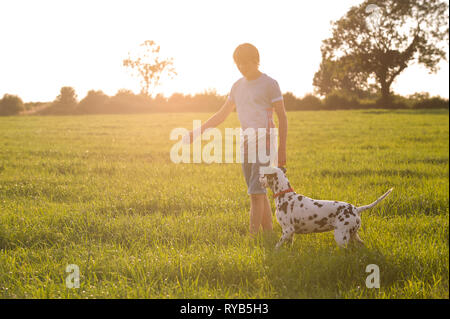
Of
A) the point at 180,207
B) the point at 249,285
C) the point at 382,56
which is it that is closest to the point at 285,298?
the point at 249,285

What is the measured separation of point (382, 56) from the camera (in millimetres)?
44094

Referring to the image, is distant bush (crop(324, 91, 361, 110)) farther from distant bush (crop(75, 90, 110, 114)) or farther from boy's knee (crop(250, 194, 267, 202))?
boy's knee (crop(250, 194, 267, 202))

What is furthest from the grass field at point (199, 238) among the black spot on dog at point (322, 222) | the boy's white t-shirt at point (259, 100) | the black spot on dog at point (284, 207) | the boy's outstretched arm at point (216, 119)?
the boy's white t-shirt at point (259, 100)

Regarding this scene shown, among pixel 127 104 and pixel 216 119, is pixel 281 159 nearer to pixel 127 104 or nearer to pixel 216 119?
pixel 216 119

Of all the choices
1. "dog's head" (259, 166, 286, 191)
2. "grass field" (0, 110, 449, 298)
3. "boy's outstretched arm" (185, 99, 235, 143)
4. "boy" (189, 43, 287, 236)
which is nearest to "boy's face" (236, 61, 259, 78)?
"boy" (189, 43, 287, 236)

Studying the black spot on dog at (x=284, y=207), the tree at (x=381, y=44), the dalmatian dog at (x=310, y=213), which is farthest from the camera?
the tree at (x=381, y=44)

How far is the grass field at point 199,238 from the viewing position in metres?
3.58

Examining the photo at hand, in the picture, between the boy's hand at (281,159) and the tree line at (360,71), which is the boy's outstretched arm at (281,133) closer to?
the boy's hand at (281,159)

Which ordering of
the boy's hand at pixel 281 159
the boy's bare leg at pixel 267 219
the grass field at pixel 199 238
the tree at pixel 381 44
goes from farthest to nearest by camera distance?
the tree at pixel 381 44, the boy's bare leg at pixel 267 219, the boy's hand at pixel 281 159, the grass field at pixel 199 238

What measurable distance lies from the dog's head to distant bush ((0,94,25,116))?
46.8m

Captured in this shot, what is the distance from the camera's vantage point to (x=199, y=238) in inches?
190

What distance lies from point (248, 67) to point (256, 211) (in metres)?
1.94

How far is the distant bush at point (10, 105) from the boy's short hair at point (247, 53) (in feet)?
152

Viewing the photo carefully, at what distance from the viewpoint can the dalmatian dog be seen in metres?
3.98
